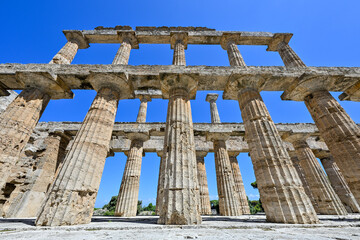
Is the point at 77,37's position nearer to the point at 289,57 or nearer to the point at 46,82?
the point at 46,82

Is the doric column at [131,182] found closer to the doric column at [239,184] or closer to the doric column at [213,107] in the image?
the doric column at [213,107]

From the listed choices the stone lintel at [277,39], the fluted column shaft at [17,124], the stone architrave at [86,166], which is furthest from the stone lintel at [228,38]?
the fluted column shaft at [17,124]

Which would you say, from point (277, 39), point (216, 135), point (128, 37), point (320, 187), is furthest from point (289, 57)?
point (128, 37)

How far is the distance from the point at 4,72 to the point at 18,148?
13.5 ft

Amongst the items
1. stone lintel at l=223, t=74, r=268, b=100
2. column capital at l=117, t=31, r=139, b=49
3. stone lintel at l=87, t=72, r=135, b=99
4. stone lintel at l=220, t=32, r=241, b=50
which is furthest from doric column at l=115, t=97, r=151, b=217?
stone lintel at l=220, t=32, r=241, b=50

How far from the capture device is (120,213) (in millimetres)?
10180

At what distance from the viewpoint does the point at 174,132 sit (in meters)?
6.18

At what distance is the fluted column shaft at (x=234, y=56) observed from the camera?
33.3ft

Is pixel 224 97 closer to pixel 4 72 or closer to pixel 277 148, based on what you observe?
pixel 277 148

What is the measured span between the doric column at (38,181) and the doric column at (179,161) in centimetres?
983

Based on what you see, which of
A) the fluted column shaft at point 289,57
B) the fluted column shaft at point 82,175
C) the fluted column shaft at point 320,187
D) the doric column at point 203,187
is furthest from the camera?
the doric column at point 203,187

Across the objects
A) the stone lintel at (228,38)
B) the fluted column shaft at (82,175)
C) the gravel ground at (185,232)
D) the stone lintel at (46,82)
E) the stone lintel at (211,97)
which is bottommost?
the gravel ground at (185,232)

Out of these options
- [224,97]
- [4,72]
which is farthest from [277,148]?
[4,72]

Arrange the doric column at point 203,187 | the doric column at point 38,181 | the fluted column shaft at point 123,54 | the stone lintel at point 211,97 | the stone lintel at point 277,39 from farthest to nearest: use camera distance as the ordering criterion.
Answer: the stone lintel at point 211,97 < the doric column at point 203,187 < the stone lintel at point 277,39 < the fluted column shaft at point 123,54 < the doric column at point 38,181
